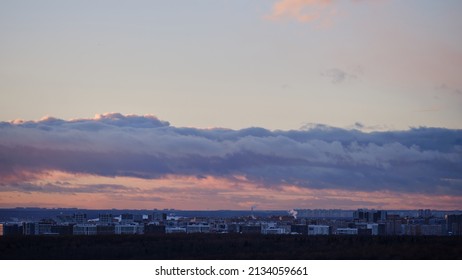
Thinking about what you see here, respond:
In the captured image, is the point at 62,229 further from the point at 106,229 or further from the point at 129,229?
the point at 129,229

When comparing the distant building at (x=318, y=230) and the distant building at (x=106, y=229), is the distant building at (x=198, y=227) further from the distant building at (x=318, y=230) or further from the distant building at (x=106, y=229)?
the distant building at (x=106, y=229)

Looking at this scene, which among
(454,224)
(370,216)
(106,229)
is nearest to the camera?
(106,229)

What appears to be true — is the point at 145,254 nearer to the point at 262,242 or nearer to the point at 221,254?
the point at 221,254

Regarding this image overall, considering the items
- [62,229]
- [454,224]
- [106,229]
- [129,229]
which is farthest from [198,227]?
[454,224]

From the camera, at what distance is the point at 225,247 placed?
198 feet

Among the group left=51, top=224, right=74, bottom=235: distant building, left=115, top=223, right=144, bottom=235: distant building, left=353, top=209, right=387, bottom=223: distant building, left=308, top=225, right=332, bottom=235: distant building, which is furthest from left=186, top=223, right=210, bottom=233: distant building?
left=353, top=209, right=387, bottom=223: distant building

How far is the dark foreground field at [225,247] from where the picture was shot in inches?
2181

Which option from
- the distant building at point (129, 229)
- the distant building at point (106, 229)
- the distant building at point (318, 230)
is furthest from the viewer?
the distant building at point (318, 230)

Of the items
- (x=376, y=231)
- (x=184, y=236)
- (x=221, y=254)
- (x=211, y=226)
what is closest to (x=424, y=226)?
(x=376, y=231)

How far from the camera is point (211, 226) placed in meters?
145

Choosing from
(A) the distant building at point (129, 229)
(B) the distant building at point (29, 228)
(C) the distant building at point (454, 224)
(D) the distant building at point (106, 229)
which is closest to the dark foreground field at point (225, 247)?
(D) the distant building at point (106, 229)

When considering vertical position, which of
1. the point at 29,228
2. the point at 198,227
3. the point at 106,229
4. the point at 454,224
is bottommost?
the point at 29,228

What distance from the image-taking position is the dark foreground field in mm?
55406

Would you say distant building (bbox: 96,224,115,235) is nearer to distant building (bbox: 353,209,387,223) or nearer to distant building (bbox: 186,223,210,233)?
distant building (bbox: 186,223,210,233)
